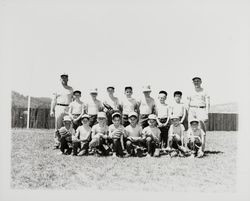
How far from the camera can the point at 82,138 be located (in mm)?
5617

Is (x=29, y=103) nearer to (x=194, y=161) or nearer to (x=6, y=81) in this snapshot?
(x=6, y=81)

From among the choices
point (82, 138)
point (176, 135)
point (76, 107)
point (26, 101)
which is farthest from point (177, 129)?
point (26, 101)

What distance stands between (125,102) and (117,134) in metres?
0.39

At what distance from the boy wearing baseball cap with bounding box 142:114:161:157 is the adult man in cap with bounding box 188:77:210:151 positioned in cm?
41

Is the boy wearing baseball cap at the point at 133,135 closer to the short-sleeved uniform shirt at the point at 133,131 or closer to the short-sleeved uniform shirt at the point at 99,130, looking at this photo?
the short-sleeved uniform shirt at the point at 133,131

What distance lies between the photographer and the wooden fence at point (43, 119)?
553 cm

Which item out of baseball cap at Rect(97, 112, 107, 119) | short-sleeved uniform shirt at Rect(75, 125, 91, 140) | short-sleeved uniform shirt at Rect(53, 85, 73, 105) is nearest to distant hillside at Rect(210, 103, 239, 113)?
baseball cap at Rect(97, 112, 107, 119)

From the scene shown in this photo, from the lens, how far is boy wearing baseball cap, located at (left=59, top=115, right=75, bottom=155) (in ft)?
18.3

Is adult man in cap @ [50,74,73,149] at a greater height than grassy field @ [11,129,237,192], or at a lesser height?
greater

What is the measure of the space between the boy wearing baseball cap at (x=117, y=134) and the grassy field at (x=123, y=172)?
0.13 metres

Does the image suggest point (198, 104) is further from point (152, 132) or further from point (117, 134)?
point (117, 134)

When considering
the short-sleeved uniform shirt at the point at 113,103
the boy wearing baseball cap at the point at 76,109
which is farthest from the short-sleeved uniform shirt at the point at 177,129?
the boy wearing baseball cap at the point at 76,109

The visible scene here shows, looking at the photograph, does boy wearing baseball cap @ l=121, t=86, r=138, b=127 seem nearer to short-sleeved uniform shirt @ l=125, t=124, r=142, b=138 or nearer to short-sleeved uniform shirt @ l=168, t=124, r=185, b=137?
short-sleeved uniform shirt @ l=125, t=124, r=142, b=138

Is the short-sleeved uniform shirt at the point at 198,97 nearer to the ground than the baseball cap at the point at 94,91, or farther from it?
nearer to the ground
